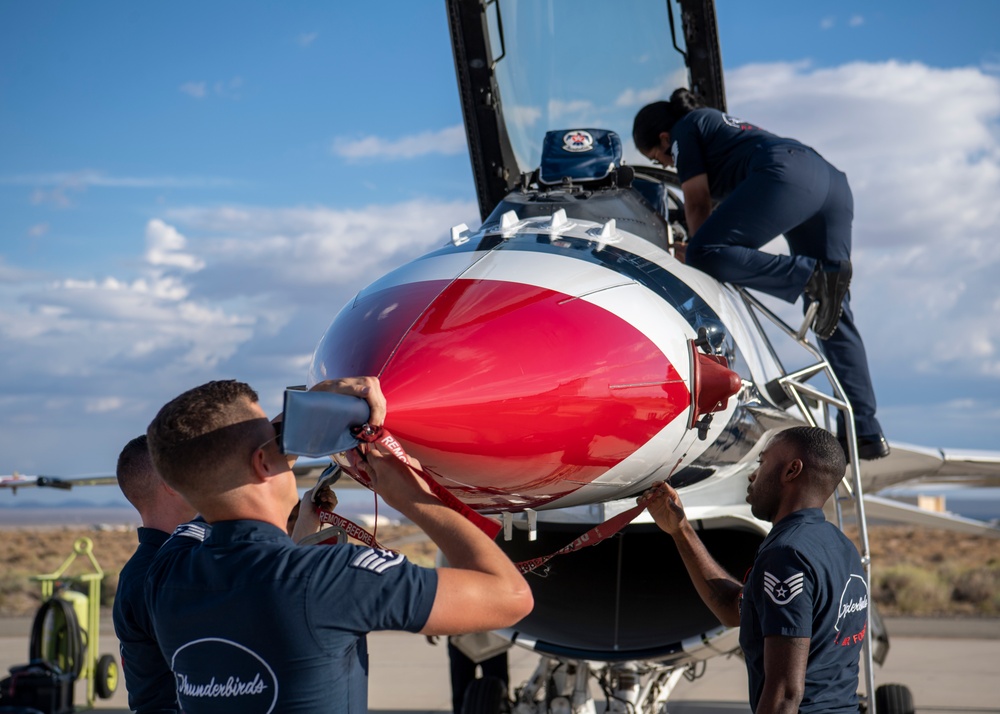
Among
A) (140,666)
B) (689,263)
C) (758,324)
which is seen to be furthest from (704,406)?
(140,666)

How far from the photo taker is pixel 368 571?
2.11 metres

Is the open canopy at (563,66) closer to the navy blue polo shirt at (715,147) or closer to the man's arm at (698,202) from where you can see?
the navy blue polo shirt at (715,147)

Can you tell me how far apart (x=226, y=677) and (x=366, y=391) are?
66cm

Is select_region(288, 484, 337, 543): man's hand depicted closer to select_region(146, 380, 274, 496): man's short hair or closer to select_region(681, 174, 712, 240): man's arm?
select_region(146, 380, 274, 496): man's short hair

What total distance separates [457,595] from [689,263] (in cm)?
238

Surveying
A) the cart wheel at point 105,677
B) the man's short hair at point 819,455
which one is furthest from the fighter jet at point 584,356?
the cart wheel at point 105,677

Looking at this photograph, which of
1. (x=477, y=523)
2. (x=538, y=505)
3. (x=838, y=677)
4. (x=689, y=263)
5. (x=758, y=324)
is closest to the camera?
(x=477, y=523)

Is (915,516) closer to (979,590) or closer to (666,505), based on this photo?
Answer: (666,505)

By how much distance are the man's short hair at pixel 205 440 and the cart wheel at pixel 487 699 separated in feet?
15.0

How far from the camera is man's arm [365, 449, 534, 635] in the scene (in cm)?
208

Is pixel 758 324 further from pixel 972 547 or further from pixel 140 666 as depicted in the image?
pixel 972 547

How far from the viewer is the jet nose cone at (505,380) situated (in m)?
2.34

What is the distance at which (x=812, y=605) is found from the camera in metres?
2.83

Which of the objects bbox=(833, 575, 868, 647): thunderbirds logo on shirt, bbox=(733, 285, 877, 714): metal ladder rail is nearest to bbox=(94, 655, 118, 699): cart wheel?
bbox=(733, 285, 877, 714): metal ladder rail
